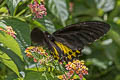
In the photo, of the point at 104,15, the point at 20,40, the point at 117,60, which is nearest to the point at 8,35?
the point at 20,40

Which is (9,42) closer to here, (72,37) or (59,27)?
(72,37)

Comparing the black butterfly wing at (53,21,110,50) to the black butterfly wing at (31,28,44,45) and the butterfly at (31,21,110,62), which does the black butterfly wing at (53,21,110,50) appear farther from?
the black butterfly wing at (31,28,44,45)

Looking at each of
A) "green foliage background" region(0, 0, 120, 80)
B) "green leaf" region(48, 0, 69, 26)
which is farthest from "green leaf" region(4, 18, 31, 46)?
Answer: "green leaf" region(48, 0, 69, 26)

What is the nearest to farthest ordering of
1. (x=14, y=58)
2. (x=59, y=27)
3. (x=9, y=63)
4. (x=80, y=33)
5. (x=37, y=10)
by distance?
(x=9, y=63)
(x=14, y=58)
(x=37, y=10)
(x=80, y=33)
(x=59, y=27)

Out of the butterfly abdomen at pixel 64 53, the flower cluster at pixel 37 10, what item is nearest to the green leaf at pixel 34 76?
the butterfly abdomen at pixel 64 53

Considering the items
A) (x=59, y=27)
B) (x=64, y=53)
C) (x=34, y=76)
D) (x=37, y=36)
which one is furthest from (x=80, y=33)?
(x=34, y=76)
